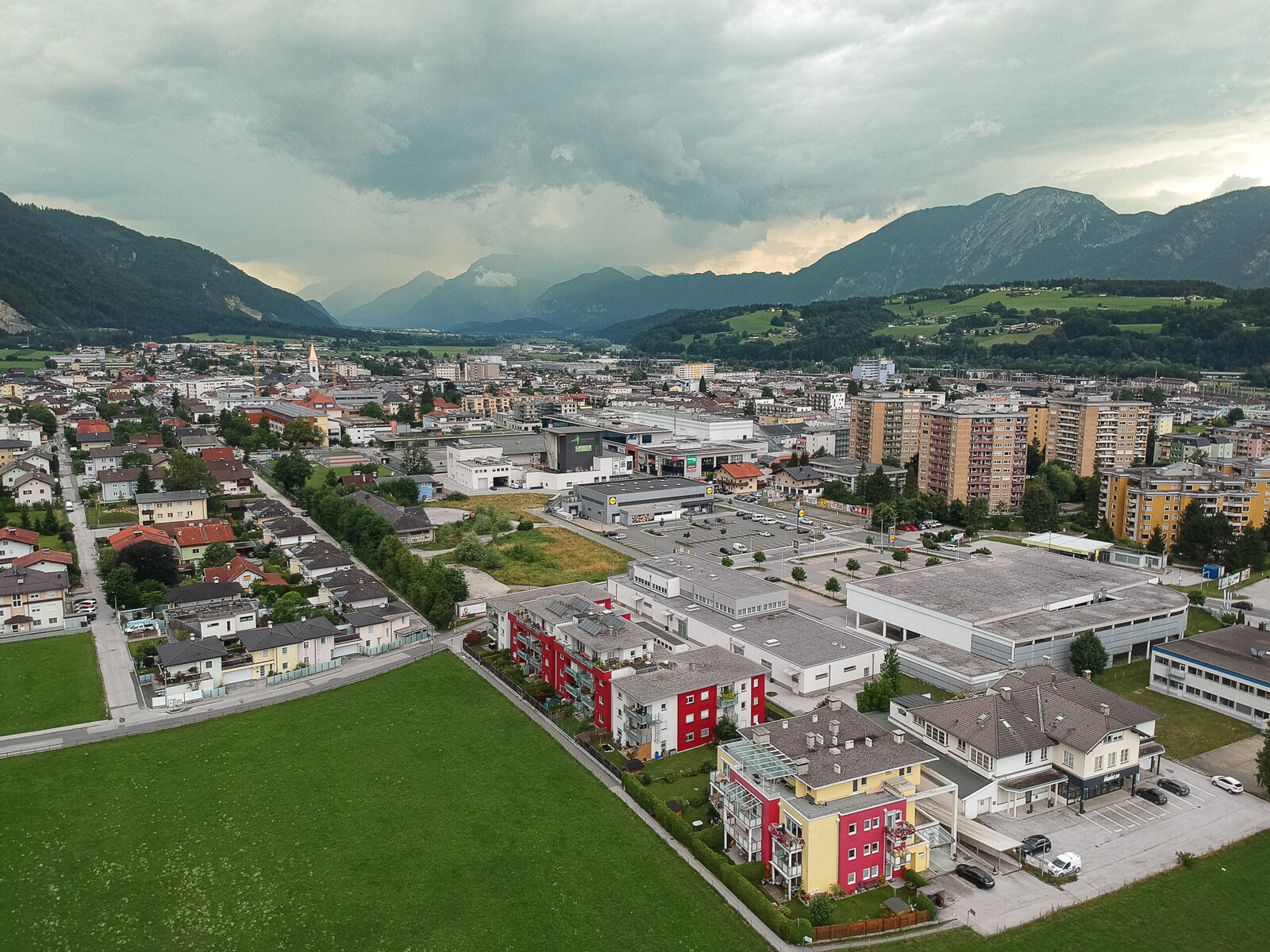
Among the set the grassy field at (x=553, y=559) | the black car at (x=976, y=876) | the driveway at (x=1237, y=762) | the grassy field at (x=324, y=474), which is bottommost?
the driveway at (x=1237, y=762)

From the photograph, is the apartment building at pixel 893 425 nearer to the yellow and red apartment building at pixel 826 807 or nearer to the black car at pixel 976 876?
the yellow and red apartment building at pixel 826 807

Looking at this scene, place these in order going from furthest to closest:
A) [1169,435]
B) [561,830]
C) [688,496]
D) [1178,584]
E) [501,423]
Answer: [501,423] < [1169,435] < [688,496] < [1178,584] < [561,830]

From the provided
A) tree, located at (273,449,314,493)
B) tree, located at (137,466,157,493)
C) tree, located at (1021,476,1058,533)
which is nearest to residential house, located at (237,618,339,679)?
tree, located at (137,466,157,493)

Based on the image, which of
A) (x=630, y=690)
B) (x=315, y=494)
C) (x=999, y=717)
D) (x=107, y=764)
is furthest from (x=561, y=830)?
(x=315, y=494)

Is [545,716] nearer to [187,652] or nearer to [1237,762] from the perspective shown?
[187,652]

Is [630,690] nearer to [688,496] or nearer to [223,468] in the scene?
[688,496]

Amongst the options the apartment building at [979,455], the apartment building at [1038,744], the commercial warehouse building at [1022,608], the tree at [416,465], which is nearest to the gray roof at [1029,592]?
the commercial warehouse building at [1022,608]
